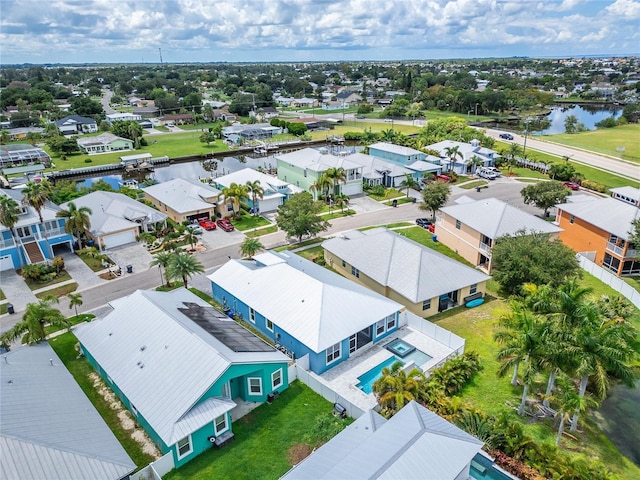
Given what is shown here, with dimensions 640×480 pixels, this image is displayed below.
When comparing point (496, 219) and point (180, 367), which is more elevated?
point (496, 219)

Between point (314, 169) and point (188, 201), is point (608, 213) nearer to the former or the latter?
point (314, 169)

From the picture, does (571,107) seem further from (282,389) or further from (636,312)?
(282,389)

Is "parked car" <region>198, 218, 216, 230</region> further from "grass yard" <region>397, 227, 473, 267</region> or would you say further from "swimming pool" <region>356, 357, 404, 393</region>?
"swimming pool" <region>356, 357, 404, 393</region>

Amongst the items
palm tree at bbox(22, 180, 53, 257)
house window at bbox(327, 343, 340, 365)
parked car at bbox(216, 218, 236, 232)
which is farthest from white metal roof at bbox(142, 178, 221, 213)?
house window at bbox(327, 343, 340, 365)

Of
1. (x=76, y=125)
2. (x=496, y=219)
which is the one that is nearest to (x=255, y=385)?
(x=496, y=219)

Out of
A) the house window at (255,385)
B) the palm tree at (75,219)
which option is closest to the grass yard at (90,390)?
the house window at (255,385)

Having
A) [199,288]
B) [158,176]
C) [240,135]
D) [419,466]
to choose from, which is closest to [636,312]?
[419,466]
